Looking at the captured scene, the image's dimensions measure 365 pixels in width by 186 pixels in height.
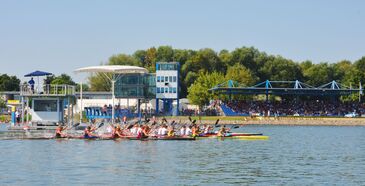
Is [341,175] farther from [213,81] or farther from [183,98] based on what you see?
[183,98]

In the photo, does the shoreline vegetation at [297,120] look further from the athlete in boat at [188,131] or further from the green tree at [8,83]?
the green tree at [8,83]

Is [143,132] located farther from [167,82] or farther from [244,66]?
[244,66]

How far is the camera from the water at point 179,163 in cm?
3878

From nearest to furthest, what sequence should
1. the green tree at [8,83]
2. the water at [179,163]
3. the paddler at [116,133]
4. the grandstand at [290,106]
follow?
the water at [179,163], the paddler at [116,133], the grandstand at [290,106], the green tree at [8,83]

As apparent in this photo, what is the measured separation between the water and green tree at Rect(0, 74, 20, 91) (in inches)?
4387

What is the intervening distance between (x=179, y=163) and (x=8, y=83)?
444ft

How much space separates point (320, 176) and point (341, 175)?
1546 mm

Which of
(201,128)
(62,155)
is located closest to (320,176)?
(62,155)

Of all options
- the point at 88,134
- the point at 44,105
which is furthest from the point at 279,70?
the point at 88,134

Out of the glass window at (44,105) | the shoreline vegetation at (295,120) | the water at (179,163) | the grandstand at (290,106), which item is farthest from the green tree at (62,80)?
the water at (179,163)

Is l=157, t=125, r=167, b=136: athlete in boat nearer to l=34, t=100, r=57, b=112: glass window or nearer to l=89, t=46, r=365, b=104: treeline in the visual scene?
l=34, t=100, r=57, b=112: glass window

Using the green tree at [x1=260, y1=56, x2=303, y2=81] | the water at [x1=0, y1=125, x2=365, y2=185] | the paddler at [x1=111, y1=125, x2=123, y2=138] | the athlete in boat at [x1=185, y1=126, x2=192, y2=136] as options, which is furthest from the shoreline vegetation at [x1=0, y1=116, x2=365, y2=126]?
the paddler at [x1=111, y1=125, x2=123, y2=138]

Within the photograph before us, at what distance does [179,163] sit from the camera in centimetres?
4678

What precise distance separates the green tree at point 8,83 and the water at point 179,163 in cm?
11142
